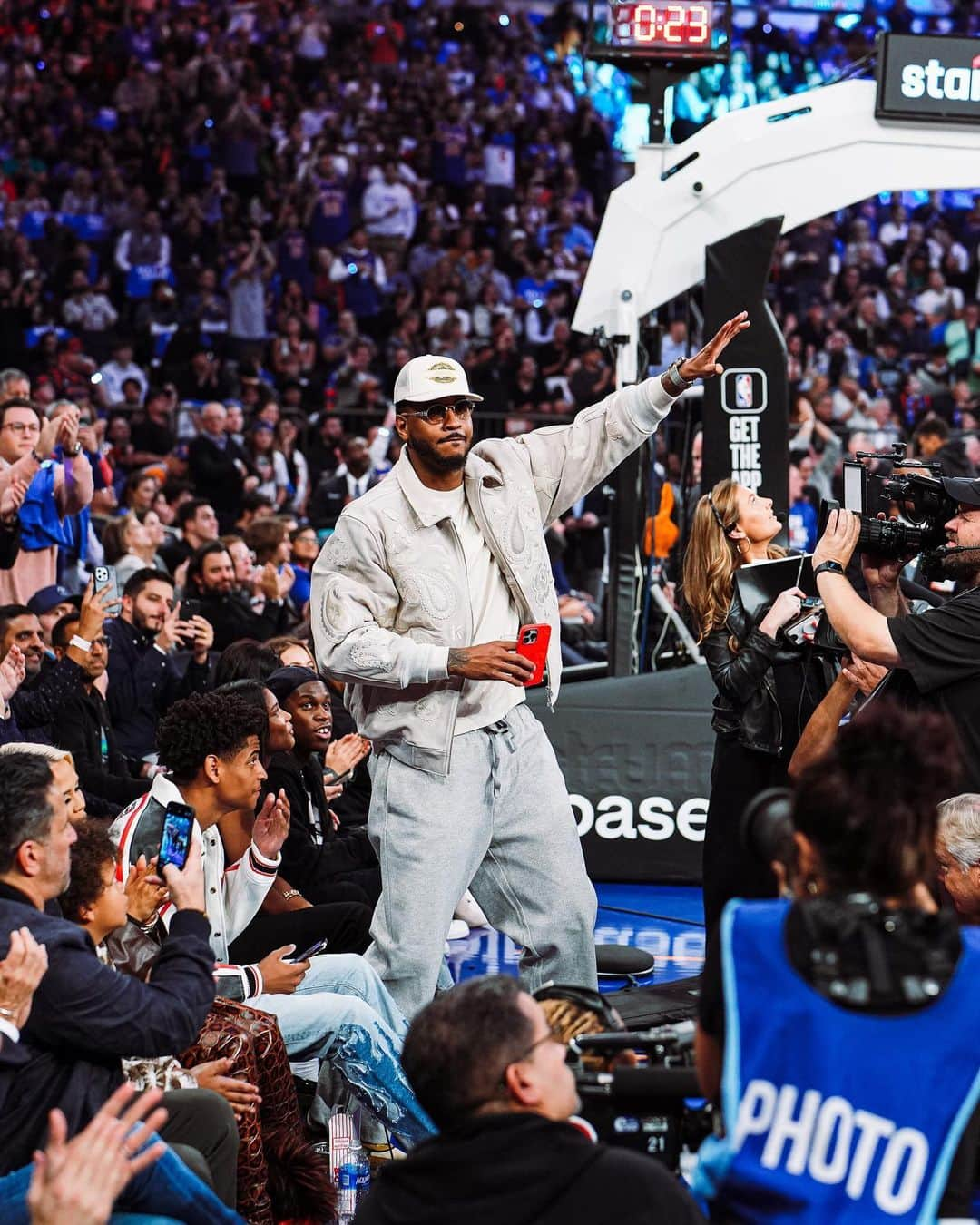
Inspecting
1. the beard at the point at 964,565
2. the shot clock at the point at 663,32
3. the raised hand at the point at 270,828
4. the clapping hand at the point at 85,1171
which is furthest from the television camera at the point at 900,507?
the shot clock at the point at 663,32

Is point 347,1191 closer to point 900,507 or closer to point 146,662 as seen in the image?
point 900,507

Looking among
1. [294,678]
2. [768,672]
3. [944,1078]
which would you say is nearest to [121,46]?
[294,678]

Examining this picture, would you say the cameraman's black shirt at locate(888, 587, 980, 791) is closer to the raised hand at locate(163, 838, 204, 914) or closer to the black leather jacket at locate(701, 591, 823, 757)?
the black leather jacket at locate(701, 591, 823, 757)

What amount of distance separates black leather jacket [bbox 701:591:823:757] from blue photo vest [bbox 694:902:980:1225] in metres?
2.86

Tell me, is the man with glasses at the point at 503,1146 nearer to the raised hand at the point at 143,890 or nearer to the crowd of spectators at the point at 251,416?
the crowd of spectators at the point at 251,416

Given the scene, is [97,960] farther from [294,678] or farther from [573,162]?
[573,162]

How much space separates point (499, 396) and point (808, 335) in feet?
14.8

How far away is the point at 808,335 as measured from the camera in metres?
18.5

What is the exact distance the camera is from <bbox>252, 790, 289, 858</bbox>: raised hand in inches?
206

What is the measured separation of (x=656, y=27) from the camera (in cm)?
871

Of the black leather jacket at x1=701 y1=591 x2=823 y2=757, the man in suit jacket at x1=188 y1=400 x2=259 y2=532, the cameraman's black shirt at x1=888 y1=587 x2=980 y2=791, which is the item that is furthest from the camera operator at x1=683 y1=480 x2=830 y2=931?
the man in suit jacket at x1=188 y1=400 x2=259 y2=532

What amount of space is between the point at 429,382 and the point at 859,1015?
2.83 meters

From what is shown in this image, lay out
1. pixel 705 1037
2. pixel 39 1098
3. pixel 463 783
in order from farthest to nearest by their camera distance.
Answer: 1. pixel 463 783
2. pixel 39 1098
3. pixel 705 1037

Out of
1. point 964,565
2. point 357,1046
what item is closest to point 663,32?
point 964,565
